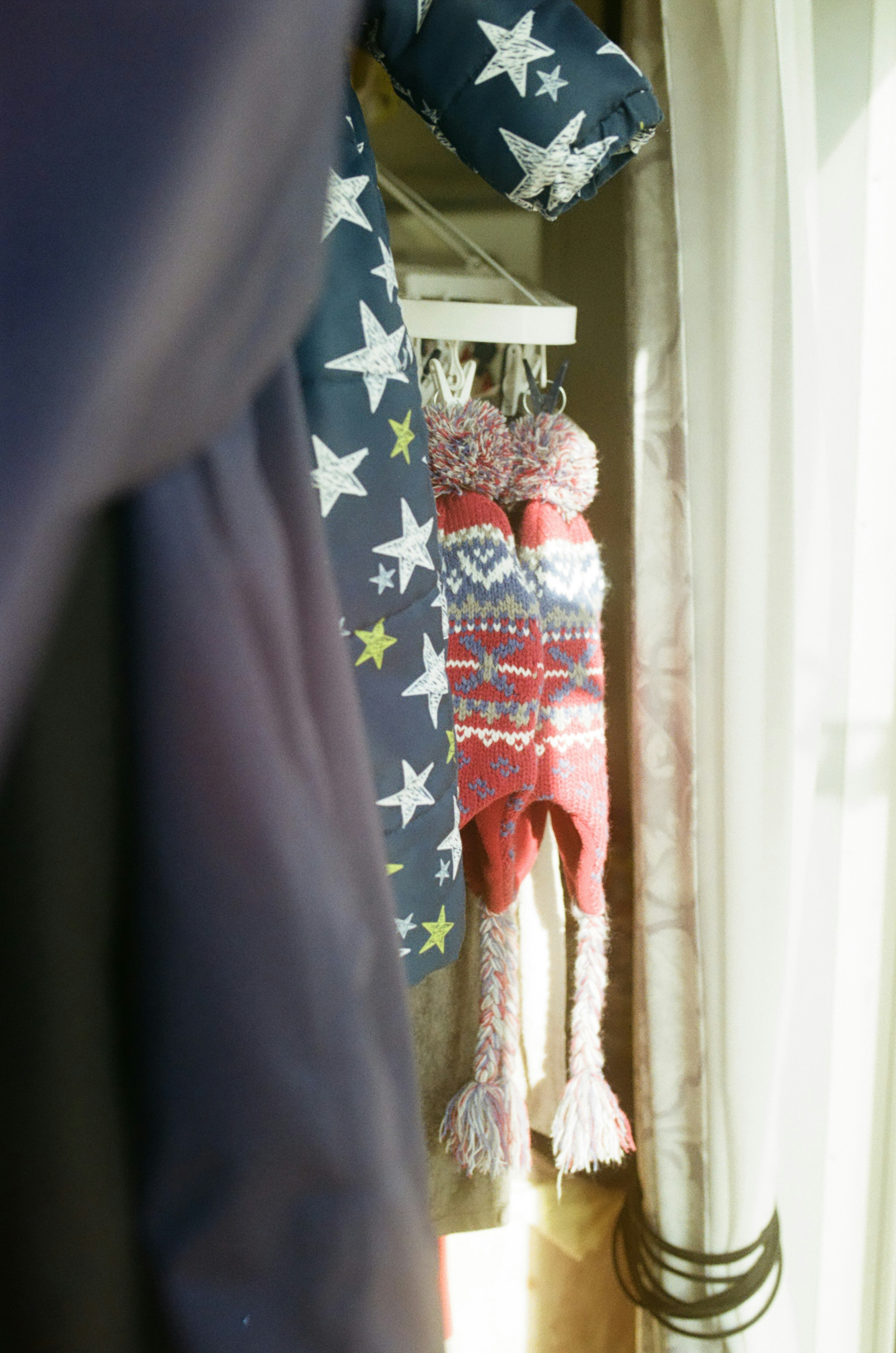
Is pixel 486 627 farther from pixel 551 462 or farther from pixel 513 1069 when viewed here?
pixel 513 1069

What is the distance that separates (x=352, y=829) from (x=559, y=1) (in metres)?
0.56

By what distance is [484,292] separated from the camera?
840 mm

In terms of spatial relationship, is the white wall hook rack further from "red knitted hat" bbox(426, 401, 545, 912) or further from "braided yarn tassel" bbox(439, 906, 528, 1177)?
"braided yarn tassel" bbox(439, 906, 528, 1177)

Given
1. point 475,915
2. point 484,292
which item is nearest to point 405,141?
point 484,292

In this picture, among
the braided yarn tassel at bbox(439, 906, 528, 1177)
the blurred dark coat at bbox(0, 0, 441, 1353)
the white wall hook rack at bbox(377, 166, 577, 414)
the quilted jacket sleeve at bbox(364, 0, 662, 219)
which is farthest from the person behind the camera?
the braided yarn tassel at bbox(439, 906, 528, 1177)

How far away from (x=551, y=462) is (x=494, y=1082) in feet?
2.03

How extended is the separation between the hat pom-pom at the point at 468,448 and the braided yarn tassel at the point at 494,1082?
1.38ft

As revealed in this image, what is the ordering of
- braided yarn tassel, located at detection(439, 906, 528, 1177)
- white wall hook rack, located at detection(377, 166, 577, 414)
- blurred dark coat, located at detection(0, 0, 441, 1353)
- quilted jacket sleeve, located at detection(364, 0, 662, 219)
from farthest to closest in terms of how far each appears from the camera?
braided yarn tassel, located at detection(439, 906, 528, 1177) < white wall hook rack, located at detection(377, 166, 577, 414) < quilted jacket sleeve, located at detection(364, 0, 662, 219) < blurred dark coat, located at detection(0, 0, 441, 1353)

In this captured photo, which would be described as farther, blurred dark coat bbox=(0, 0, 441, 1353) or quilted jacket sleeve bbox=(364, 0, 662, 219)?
quilted jacket sleeve bbox=(364, 0, 662, 219)

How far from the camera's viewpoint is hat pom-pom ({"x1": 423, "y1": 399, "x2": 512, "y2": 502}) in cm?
76

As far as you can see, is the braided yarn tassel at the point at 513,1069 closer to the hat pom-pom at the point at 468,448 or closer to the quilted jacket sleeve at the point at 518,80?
the hat pom-pom at the point at 468,448

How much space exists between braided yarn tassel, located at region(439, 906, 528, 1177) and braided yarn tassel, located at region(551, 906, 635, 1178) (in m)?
0.05

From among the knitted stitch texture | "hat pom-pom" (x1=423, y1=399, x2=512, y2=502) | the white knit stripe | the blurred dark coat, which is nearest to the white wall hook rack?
"hat pom-pom" (x1=423, y1=399, x2=512, y2=502)

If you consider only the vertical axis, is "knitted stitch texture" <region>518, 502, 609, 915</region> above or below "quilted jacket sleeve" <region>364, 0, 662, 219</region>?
below
